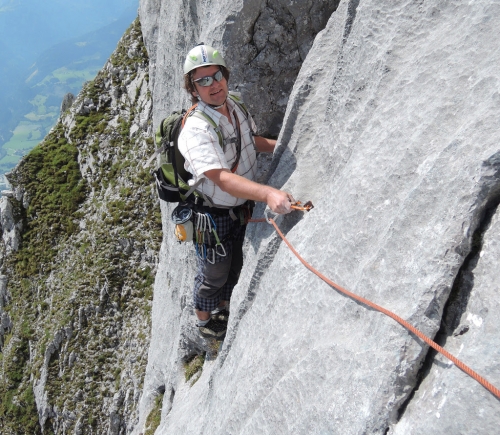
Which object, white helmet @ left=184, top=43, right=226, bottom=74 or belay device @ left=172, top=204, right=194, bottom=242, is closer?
white helmet @ left=184, top=43, right=226, bottom=74

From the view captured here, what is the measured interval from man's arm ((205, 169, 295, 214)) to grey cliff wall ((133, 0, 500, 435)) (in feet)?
1.94

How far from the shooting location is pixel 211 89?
700 centimetres

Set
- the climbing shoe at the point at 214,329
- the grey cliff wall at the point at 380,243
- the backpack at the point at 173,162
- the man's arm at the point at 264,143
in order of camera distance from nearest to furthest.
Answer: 1. the grey cliff wall at the point at 380,243
2. the backpack at the point at 173,162
3. the man's arm at the point at 264,143
4. the climbing shoe at the point at 214,329

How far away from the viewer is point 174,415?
1176cm

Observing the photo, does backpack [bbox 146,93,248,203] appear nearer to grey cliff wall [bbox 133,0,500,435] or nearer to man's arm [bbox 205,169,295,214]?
man's arm [bbox 205,169,295,214]

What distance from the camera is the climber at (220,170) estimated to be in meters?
6.46

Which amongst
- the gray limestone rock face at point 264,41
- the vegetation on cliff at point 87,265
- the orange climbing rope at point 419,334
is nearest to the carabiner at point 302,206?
the orange climbing rope at point 419,334

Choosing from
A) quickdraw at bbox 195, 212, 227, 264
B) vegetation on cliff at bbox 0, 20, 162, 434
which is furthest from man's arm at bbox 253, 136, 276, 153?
vegetation on cliff at bbox 0, 20, 162, 434

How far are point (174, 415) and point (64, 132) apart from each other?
3283cm

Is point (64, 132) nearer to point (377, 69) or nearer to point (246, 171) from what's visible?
point (246, 171)

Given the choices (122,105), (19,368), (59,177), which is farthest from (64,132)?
(19,368)

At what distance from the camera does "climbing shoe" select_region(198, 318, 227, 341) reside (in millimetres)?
10453

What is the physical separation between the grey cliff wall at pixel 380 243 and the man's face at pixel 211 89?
5.19 feet

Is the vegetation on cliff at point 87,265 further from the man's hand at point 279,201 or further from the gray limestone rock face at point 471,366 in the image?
the gray limestone rock face at point 471,366
